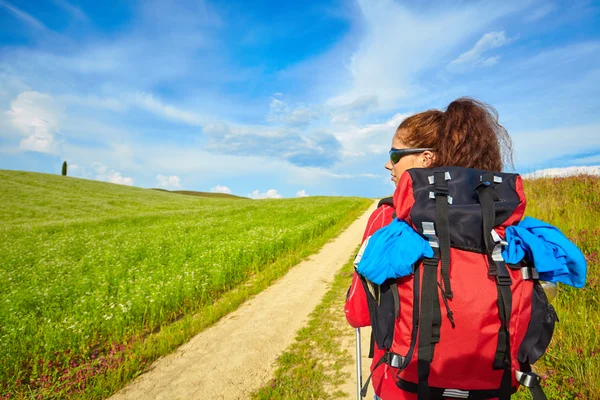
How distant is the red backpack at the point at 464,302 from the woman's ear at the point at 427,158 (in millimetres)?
386

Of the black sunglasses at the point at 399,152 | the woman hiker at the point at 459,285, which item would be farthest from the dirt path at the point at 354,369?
the black sunglasses at the point at 399,152

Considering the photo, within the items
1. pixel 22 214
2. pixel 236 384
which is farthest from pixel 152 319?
pixel 22 214

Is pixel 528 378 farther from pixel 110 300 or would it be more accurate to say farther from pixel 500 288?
pixel 110 300

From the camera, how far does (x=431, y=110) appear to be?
2.43 m

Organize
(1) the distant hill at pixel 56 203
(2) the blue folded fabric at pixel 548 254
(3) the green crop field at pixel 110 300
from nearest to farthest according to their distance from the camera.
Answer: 1. (2) the blue folded fabric at pixel 548 254
2. (3) the green crop field at pixel 110 300
3. (1) the distant hill at pixel 56 203

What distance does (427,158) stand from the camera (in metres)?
2.31

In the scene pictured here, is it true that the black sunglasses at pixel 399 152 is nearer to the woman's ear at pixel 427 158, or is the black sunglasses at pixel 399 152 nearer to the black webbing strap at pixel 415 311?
the woman's ear at pixel 427 158

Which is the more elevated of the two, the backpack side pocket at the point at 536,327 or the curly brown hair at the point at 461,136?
the curly brown hair at the point at 461,136

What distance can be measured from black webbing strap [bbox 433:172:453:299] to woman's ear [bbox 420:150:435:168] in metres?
0.49

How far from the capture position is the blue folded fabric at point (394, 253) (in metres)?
1.71

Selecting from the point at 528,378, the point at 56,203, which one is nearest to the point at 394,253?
the point at 528,378

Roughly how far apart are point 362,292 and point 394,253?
51 centimetres

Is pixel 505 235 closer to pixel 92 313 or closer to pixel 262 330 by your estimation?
pixel 262 330

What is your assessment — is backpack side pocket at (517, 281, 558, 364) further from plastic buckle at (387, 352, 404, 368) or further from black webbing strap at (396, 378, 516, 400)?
plastic buckle at (387, 352, 404, 368)
